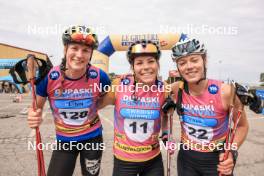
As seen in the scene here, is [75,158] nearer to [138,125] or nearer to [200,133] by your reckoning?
[138,125]

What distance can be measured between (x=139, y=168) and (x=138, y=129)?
516 mm

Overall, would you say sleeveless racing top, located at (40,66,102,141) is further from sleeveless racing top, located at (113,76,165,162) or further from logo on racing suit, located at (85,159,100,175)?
sleeveless racing top, located at (113,76,165,162)

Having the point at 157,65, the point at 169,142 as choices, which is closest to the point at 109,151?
the point at 169,142

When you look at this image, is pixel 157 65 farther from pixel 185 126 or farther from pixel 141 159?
pixel 141 159

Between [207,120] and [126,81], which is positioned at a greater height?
[126,81]

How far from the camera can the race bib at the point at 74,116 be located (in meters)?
3.40

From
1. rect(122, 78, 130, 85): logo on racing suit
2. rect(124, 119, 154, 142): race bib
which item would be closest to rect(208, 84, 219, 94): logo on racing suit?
rect(124, 119, 154, 142): race bib

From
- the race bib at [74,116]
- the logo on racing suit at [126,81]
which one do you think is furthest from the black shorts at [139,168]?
the logo on racing suit at [126,81]

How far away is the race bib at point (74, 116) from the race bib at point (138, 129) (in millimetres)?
708

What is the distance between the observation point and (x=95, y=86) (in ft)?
11.7

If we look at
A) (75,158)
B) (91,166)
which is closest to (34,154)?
(75,158)

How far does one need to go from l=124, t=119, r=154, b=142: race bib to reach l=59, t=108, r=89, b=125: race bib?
2.32ft

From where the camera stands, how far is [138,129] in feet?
10.4

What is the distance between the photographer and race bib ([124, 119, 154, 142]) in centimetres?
316
